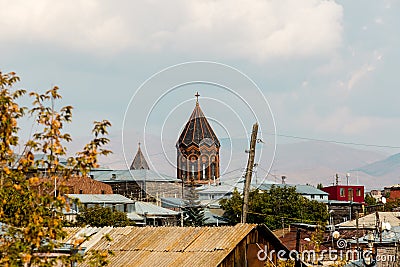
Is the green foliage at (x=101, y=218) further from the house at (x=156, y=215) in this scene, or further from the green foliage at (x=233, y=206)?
the green foliage at (x=233, y=206)

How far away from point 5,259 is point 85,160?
5.37 feet

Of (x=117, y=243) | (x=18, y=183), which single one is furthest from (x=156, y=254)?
(x=18, y=183)

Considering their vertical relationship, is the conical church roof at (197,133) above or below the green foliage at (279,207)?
above

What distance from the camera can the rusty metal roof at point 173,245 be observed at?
21.7 metres

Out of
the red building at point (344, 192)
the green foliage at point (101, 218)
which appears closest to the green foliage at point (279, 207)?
the green foliage at point (101, 218)

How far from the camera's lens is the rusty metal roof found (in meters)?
21.7

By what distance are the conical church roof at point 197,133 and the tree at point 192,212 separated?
445 inches

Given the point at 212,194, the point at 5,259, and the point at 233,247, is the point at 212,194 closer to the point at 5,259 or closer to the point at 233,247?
the point at 233,247

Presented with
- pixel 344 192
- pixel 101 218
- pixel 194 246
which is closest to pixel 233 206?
pixel 101 218

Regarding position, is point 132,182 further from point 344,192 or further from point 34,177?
point 34,177

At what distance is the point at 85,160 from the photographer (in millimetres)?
10031

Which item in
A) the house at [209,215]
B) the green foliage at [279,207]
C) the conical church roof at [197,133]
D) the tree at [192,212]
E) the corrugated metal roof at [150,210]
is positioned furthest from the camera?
the corrugated metal roof at [150,210]

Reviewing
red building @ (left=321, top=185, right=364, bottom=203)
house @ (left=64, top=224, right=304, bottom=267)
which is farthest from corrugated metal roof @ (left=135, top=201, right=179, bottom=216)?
house @ (left=64, top=224, right=304, bottom=267)

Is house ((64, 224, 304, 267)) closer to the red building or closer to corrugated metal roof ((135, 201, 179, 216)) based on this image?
corrugated metal roof ((135, 201, 179, 216))
